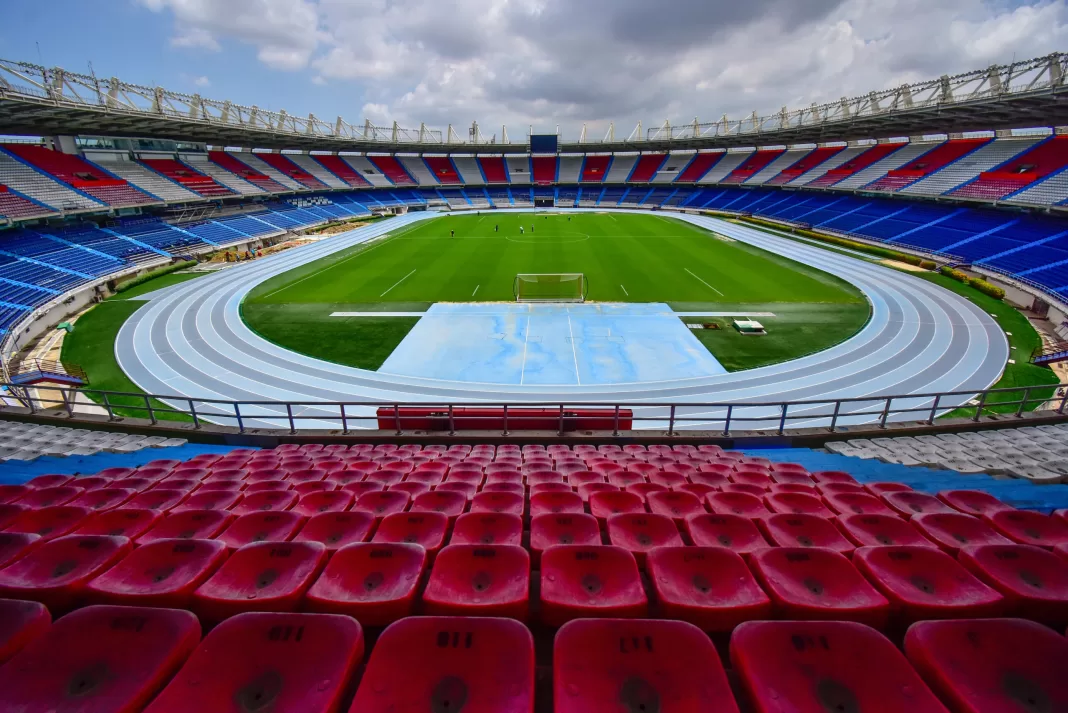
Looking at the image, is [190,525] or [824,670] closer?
[824,670]

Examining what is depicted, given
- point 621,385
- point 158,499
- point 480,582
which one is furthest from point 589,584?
point 621,385

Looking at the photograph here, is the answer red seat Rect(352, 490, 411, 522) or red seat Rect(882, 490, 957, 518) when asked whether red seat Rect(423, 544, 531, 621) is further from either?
red seat Rect(882, 490, 957, 518)

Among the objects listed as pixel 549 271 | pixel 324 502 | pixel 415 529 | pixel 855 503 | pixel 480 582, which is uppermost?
pixel 549 271

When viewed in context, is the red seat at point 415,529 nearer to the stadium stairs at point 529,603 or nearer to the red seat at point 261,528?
the stadium stairs at point 529,603

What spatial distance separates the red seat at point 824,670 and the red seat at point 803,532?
6.34ft

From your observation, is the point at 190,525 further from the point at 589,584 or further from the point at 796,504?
the point at 796,504

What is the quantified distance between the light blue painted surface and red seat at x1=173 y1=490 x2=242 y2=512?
13.8m

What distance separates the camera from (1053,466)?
8.39 meters

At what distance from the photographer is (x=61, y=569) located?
3.78 m

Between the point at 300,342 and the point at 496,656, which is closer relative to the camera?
the point at 496,656

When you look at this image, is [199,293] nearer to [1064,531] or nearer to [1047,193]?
[1064,531]

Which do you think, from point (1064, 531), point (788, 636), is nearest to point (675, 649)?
point (788, 636)

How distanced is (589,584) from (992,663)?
7.50 ft

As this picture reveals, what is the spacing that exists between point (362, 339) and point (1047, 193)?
49631 mm
